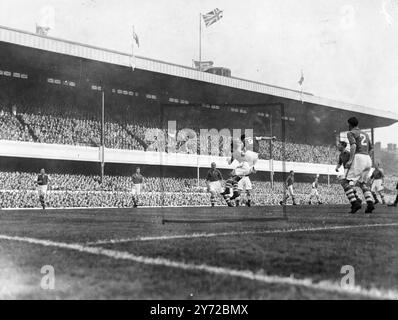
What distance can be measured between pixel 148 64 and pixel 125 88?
3660 millimetres

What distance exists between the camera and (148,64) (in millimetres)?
35938

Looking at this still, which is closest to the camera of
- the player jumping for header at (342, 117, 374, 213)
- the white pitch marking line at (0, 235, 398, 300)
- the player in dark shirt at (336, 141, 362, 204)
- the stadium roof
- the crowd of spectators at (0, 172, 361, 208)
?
the white pitch marking line at (0, 235, 398, 300)

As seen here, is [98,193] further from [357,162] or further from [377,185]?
[357,162]

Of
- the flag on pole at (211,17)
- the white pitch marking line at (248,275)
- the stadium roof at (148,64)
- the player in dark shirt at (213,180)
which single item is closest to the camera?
the white pitch marking line at (248,275)

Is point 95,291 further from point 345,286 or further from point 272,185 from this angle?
point 272,185

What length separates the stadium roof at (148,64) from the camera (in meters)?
30.0

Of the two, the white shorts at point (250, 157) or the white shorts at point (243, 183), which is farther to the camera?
the white shorts at point (243, 183)

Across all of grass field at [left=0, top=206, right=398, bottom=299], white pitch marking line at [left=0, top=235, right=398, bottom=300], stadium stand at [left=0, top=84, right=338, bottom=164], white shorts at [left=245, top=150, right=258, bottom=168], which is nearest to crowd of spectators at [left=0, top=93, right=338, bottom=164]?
stadium stand at [left=0, top=84, right=338, bottom=164]

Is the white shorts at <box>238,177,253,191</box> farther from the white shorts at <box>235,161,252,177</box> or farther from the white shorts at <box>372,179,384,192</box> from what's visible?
the white shorts at <box>372,179,384,192</box>

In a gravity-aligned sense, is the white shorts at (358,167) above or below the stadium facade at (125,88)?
below

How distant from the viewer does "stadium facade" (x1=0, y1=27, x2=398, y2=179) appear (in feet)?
104

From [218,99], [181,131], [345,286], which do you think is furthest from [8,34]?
[345,286]

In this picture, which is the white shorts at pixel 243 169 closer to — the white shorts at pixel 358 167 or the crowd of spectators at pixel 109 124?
the white shorts at pixel 358 167

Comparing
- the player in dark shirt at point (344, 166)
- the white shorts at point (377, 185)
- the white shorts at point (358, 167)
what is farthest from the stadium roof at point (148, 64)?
the white shorts at point (358, 167)
